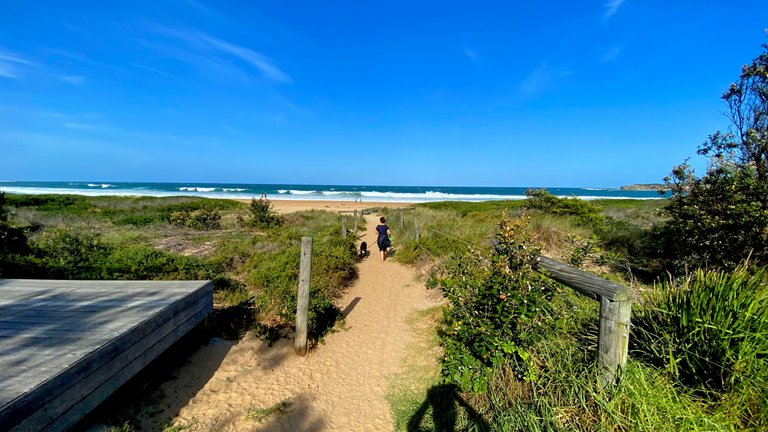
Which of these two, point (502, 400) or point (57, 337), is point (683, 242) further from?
point (57, 337)

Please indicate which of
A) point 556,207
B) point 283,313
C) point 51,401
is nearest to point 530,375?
point 51,401

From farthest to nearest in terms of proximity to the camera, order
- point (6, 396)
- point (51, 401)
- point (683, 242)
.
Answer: point (683, 242)
point (51, 401)
point (6, 396)

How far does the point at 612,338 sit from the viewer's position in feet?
7.89

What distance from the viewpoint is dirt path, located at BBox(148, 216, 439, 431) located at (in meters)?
3.56

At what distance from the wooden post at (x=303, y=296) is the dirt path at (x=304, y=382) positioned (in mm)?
196

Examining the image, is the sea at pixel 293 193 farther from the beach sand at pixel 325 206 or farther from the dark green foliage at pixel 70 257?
the dark green foliage at pixel 70 257

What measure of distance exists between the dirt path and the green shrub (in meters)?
2.71

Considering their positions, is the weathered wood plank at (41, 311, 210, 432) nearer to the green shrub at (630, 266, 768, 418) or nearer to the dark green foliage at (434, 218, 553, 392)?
the dark green foliage at (434, 218, 553, 392)

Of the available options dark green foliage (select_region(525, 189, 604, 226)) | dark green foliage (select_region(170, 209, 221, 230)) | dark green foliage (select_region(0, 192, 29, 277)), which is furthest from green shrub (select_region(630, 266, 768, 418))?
dark green foliage (select_region(170, 209, 221, 230))

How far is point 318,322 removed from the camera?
5.80 metres

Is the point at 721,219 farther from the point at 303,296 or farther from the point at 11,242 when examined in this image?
the point at 11,242

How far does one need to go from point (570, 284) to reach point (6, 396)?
13.6 ft

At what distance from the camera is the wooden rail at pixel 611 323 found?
7.64 ft

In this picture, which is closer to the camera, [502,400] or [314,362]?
[502,400]
